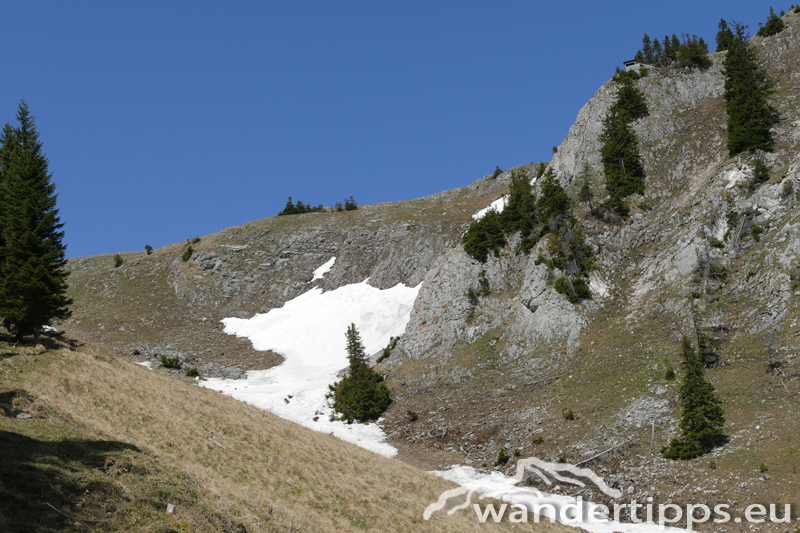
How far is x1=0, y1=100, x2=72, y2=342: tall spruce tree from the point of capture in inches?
1369

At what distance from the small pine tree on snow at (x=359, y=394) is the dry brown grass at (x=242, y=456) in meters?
16.6

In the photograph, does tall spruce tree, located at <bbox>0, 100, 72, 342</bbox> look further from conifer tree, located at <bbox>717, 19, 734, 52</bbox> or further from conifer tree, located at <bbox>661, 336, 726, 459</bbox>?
conifer tree, located at <bbox>717, 19, 734, 52</bbox>

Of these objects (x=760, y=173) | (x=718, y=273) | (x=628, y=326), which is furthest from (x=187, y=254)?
(x=760, y=173)

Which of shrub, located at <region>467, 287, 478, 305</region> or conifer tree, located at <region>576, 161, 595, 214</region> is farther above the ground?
conifer tree, located at <region>576, 161, 595, 214</region>

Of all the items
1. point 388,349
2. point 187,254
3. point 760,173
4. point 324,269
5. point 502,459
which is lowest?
point 502,459

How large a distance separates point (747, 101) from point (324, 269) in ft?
242

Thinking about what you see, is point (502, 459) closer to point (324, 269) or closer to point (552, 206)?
point (552, 206)

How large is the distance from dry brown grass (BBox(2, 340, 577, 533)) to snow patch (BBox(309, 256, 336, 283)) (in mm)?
61664

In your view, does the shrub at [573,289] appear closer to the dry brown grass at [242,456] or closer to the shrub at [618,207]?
the shrub at [618,207]

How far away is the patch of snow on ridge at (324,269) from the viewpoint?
9731 cm

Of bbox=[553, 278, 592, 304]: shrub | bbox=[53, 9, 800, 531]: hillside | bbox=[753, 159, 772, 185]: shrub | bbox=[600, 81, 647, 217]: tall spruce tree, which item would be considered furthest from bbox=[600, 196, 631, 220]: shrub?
bbox=[753, 159, 772, 185]: shrub

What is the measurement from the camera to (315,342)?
7681cm

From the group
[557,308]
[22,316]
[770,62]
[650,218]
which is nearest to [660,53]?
[770,62]

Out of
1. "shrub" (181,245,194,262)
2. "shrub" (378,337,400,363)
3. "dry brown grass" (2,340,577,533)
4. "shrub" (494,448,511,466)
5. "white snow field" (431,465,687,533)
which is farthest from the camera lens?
"shrub" (181,245,194,262)
